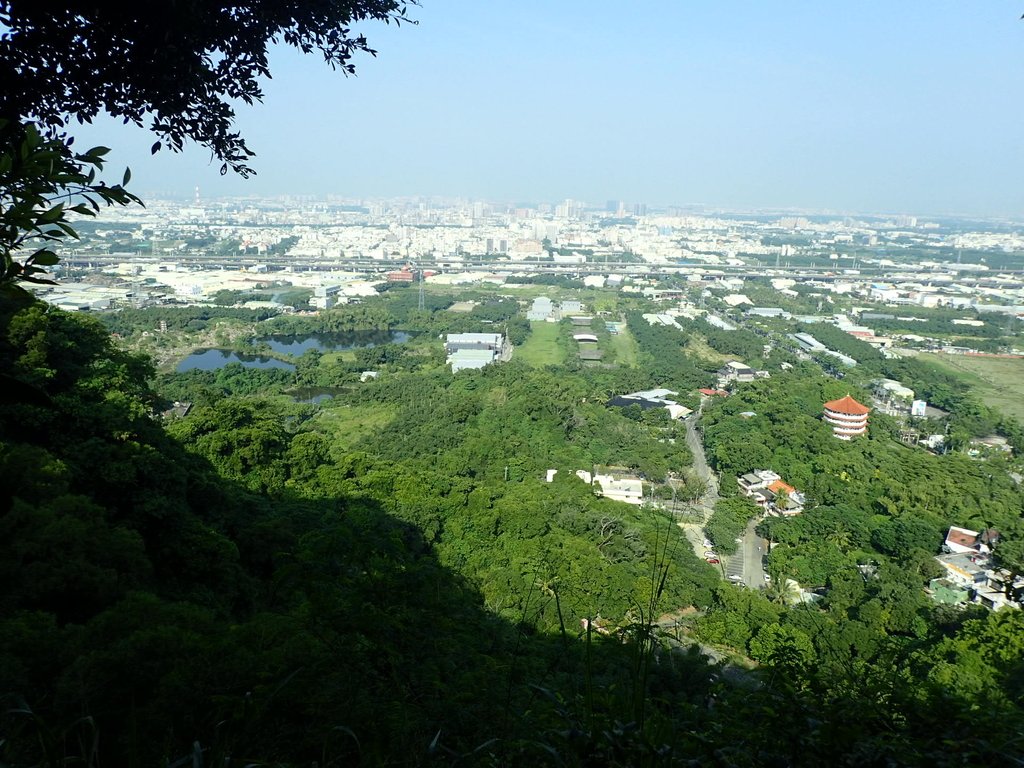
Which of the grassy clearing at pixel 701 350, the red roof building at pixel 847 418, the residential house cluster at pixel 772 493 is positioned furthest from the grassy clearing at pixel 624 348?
the residential house cluster at pixel 772 493

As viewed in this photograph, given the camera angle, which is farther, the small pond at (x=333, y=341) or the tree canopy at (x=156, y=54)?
the small pond at (x=333, y=341)

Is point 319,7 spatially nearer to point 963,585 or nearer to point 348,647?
point 348,647

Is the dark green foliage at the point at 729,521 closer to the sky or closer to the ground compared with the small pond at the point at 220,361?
closer to the sky

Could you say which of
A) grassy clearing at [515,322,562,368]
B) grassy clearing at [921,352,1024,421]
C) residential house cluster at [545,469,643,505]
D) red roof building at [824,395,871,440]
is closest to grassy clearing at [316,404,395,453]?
residential house cluster at [545,469,643,505]

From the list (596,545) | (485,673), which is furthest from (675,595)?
(485,673)

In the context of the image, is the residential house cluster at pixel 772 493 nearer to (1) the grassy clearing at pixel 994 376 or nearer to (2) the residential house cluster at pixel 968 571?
(2) the residential house cluster at pixel 968 571

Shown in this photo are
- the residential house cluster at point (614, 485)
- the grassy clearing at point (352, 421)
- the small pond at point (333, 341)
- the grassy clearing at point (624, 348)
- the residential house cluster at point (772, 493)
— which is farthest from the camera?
the small pond at point (333, 341)
